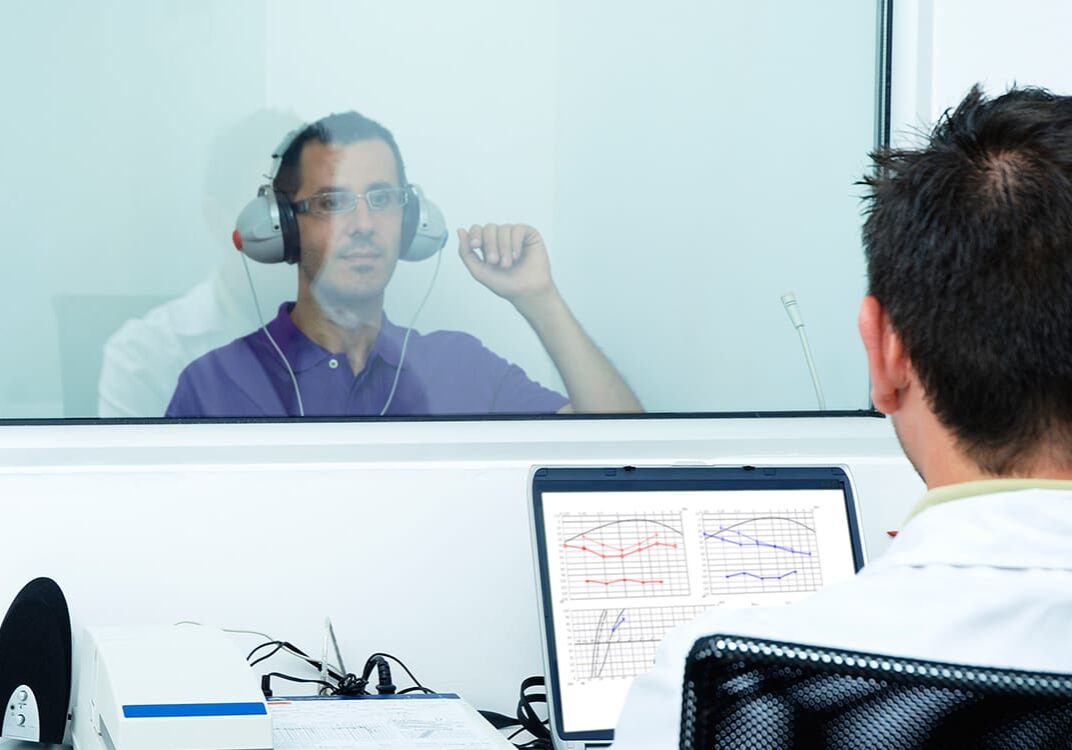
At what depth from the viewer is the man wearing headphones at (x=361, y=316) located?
5.43ft

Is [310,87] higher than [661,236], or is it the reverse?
[310,87]

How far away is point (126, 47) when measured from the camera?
5.20ft

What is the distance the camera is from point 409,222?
5.60ft

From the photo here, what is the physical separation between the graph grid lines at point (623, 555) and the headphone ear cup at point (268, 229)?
0.53 metres

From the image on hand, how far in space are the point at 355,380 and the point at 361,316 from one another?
0.29 ft

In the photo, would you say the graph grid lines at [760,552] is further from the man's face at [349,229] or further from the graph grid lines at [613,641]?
the man's face at [349,229]

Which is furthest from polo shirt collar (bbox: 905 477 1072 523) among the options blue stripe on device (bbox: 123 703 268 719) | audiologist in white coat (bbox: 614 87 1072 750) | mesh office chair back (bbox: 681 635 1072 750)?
blue stripe on device (bbox: 123 703 268 719)

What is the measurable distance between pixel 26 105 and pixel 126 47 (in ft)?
0.48

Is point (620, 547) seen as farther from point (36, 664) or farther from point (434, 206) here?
point (36, 664)

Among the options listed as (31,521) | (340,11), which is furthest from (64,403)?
(340,11)

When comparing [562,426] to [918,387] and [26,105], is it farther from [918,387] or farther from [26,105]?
[918,387]

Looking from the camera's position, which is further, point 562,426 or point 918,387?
point 562,426

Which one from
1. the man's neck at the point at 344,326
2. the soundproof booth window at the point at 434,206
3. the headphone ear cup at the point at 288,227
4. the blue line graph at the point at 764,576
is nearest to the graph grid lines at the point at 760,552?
the blue line graph at the point at 764,576

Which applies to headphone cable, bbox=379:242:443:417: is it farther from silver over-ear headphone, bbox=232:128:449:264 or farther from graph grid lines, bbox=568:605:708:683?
graph grid lines, bbox=568:605:708:683
